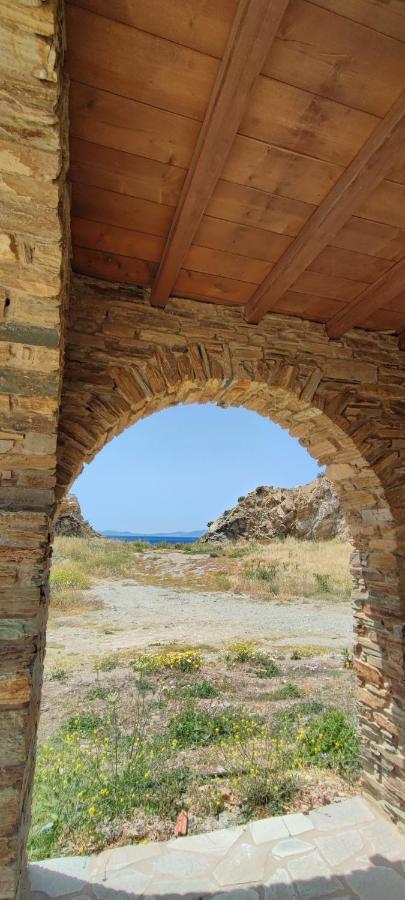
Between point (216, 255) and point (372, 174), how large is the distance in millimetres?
843

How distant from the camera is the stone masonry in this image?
4.05 feet

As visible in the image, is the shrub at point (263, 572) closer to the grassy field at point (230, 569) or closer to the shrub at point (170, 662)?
the grassy field at point (230, 569)

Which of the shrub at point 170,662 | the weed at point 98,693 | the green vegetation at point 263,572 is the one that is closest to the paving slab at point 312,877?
the weed at point 98,693

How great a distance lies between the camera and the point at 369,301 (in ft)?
8.59

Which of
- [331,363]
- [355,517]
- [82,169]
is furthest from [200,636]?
[82,169]

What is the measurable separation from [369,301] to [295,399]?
74cm

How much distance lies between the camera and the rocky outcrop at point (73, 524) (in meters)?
19.4

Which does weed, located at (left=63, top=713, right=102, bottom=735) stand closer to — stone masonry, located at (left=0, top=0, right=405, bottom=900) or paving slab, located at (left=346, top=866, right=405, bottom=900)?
stone masonry, located at (left=0, top=0, right=405, bottom=900)

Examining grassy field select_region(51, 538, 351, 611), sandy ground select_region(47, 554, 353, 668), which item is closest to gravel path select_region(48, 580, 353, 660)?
sandy ground select_region(47, 554, 353, 668)

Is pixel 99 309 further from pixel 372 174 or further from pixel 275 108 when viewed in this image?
pixel 372 174

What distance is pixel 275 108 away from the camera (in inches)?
58.9

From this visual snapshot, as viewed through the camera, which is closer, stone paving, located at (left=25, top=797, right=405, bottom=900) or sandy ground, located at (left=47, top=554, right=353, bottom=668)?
stone paving, located at (left=25, top=797, right=405, bottom=900)

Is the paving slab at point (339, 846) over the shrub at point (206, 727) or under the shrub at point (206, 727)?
under

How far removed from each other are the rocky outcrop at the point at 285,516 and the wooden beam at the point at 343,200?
17313mm
